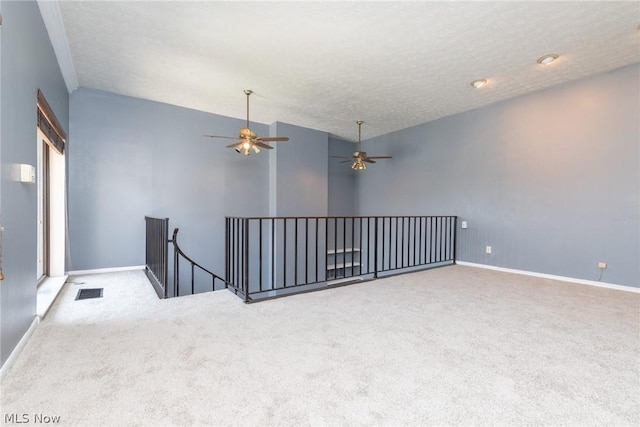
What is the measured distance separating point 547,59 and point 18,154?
5.29 m

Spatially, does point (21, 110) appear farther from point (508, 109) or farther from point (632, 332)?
point (508, 109)

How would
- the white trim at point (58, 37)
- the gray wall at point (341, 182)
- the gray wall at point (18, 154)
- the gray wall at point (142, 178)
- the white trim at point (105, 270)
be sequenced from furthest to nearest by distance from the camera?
the gray wall at point (341, 182) < the gray wall at point (142, 178) < the white trim at point (105, 270) < the white trim at point (58, 37) < the gray wall at point (18, 154)

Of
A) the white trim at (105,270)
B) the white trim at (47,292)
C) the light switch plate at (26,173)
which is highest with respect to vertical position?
the light switch plate at (26,173)

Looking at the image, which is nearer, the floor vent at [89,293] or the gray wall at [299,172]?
the floor vent at [89,293]

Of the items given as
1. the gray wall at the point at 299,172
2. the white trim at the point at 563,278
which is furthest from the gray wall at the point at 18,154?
the white trim at the point at 563,278

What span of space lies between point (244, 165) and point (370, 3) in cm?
416

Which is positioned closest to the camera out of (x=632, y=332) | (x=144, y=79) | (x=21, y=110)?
(x=21, y=110)

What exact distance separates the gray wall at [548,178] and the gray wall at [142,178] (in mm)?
4261

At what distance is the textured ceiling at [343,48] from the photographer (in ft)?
8.65

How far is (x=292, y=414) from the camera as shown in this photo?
Answer: 1394 millimetres

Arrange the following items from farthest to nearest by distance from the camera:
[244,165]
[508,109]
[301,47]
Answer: [244,165] < [508,109] < [301,47]

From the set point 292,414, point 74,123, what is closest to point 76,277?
point 74,123

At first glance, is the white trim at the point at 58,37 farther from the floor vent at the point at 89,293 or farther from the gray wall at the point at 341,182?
the gray wall at the point at 341,182

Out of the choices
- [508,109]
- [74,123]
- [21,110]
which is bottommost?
[21,110]
